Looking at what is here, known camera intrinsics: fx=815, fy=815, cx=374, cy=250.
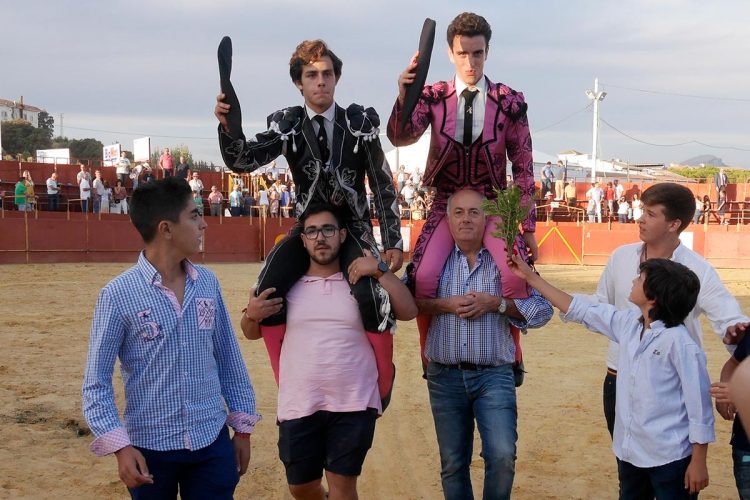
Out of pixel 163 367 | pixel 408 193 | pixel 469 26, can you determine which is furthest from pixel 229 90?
pixel 408 193

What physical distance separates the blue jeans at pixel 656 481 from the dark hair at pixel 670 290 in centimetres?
60

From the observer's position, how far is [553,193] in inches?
1241

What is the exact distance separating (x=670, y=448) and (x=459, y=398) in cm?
100

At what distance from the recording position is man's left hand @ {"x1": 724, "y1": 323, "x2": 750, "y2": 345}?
354 centimetres

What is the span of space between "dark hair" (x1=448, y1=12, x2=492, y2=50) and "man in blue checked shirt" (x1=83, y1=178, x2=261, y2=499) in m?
1.68

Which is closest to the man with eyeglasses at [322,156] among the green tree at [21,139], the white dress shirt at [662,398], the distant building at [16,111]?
the white dress shirt at [662,398]

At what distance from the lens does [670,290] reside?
3350mm

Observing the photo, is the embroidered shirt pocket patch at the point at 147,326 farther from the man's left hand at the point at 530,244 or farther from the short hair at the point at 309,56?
the man's left hand at the point at 530,244

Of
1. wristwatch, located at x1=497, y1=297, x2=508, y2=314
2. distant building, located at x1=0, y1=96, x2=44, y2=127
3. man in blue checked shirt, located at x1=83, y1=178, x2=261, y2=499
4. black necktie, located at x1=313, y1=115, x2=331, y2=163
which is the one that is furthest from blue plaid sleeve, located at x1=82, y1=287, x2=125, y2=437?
distant building, located at x1=0, y1=96, x2=44, y2=127

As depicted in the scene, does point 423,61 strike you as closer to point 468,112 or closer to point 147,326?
point 468,112

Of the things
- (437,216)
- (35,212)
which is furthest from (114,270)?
(437,216)

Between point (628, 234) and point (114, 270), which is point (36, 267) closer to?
point (114, 270)

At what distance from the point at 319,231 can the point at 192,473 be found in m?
1.18

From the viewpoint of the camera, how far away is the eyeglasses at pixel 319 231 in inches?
145
